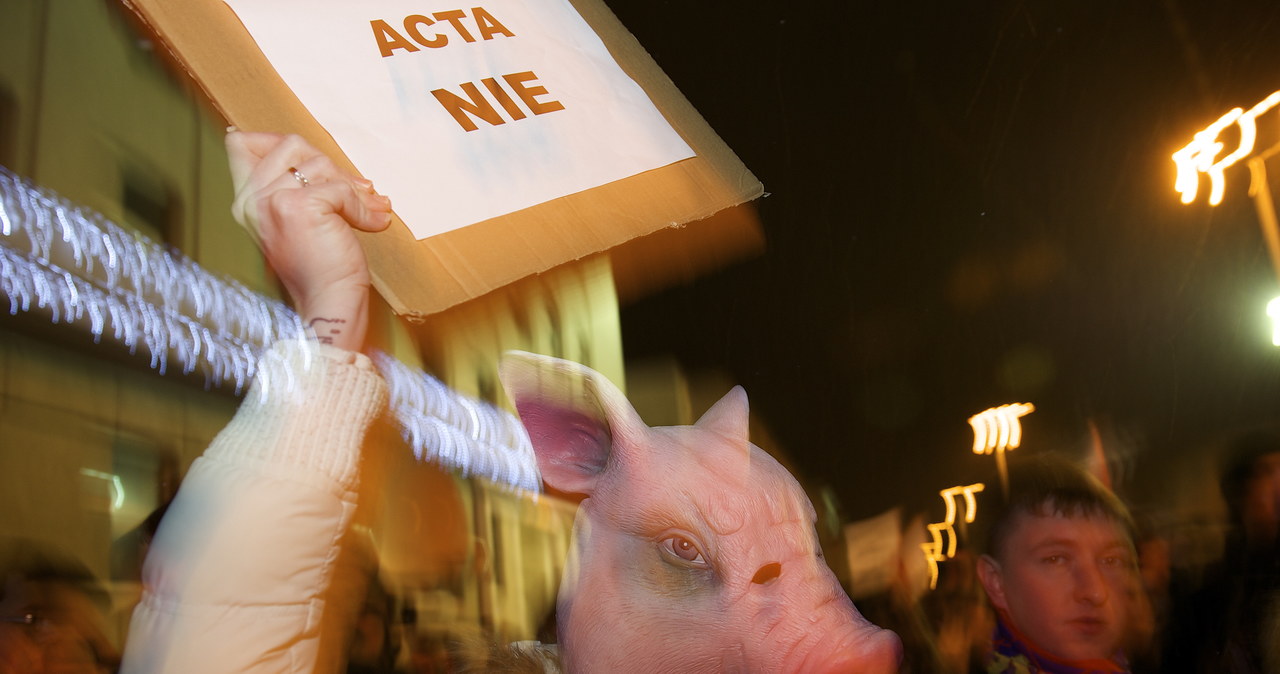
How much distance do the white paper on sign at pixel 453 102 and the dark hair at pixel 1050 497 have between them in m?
0.53

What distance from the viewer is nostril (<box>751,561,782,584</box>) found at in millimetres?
604

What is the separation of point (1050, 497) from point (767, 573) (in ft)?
1.49

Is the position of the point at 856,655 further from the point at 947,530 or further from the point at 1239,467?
the point at 1239,467

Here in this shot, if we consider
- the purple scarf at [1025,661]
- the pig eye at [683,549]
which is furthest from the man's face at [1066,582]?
the pig eye at [683,549]

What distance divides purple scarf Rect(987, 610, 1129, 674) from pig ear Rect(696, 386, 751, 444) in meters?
0.36

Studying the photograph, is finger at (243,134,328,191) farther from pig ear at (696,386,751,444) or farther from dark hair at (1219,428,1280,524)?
dark hair at (1219,428,1280,524)

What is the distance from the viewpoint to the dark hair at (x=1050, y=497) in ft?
2.99

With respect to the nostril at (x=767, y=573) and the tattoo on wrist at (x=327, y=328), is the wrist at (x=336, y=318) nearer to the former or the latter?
the tattoo on wrist at (x=327, y=328)

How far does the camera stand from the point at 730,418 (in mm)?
749

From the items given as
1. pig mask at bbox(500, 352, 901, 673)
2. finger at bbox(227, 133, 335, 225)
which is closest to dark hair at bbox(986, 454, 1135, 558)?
pig mask at bbox(500, 352, 901, 673)

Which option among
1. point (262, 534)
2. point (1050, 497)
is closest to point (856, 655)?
point (262, 534)

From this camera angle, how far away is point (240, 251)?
587 mm

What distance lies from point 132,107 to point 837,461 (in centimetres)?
65

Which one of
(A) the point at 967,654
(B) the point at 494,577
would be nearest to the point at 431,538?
(B) the point at 494,577
